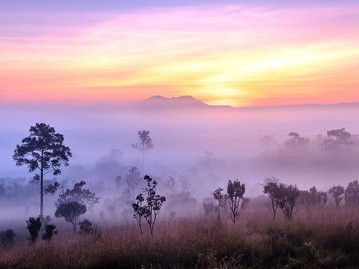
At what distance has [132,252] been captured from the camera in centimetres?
1221

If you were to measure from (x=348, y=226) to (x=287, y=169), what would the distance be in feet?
297

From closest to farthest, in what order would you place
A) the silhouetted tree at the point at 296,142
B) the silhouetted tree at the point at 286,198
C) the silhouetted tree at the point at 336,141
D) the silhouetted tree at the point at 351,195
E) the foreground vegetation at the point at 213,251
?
the foreground vegetation at the point at 213,251 → the silhouetted tree at the point at 286,198 → the silhouetted tree at the point at 351,195 → the silhouetted tree at the point at 336,141 → the silhouetted tree at the point at 296,142

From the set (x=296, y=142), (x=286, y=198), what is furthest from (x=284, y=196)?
(x=296, y=142)

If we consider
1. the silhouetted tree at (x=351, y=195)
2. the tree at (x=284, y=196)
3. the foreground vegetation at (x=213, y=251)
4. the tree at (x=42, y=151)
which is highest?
the tree at (x=42, y=151)

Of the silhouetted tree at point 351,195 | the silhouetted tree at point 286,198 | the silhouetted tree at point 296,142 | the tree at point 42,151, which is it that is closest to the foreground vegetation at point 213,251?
the silhouetted tree at point 286,198

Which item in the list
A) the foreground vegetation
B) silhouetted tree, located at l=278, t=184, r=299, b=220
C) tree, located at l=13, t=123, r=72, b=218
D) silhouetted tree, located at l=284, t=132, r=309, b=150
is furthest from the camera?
silhouetted tree, located at l=284, t=132, r=309, b=150

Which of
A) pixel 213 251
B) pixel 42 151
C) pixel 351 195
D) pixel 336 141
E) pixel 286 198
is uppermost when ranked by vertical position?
pixel 336 141

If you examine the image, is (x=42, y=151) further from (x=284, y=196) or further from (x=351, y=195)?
(x=351, y=195)

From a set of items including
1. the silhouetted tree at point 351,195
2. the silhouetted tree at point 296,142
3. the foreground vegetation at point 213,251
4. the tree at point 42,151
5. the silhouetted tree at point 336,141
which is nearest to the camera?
the foreground vegetation at point 213,251

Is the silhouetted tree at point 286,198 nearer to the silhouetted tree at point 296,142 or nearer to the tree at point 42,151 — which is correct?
the tree at point 42,151

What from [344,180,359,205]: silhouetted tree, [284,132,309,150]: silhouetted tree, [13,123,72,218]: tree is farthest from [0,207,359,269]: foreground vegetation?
[284,132,309,150]: silhouetted tree

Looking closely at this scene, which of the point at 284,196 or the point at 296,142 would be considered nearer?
the point at 284,196

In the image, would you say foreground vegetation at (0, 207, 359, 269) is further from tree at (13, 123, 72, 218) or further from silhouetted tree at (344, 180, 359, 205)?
tree at (13, 123, 72, 218)

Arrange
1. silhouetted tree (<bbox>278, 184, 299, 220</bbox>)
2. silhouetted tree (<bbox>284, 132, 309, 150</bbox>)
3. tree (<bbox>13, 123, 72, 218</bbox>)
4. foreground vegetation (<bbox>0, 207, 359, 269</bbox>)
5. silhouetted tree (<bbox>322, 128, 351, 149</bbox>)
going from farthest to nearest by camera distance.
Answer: silhouetted tree (<bbox>284, 132, 309, 150</bbox>) < silhouetted tree (<bbox>322, 128, 351, 149</bbox>) < tree (<bbox>13, 123, 72, 218</bbox>) < silhouetted tree (<bbox>278, 184, 299, 220</bbox>) < foreground vegetation (<bbox>0, 207, 359, 269</bbox>)
